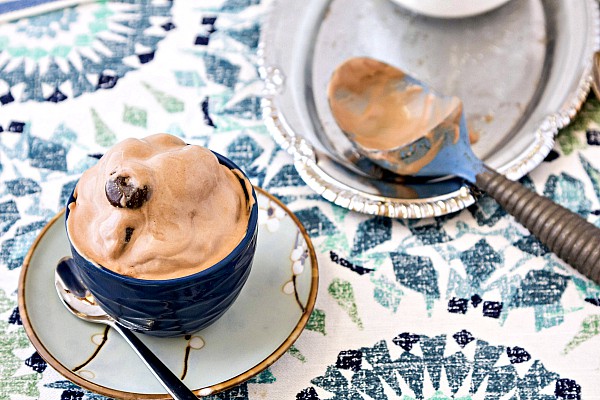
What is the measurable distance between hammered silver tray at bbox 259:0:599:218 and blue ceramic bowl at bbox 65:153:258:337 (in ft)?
0.68

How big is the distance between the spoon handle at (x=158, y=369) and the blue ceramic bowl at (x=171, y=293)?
1 cm

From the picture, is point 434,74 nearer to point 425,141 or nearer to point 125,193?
point 425,141

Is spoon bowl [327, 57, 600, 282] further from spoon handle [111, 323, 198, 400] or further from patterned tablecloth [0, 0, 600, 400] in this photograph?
spoon handle [111, 323, 198, 400]

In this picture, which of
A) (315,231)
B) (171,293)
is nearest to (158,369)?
(171,293)

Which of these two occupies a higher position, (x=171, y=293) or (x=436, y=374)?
(x=171, y=293)

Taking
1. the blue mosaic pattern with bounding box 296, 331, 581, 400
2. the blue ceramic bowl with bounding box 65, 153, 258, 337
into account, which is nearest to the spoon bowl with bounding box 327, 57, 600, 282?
the blue mosaic pattern with bounding box 296, 331, 581, 400

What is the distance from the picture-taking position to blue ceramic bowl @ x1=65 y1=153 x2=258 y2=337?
19.7 inches

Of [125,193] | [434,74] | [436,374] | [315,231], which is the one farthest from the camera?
[434,74]

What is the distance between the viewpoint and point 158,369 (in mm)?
542

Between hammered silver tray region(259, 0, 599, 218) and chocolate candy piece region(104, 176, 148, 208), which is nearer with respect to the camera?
chocolate candy piece region(104, 176, 148, 208)

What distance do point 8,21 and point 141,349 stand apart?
1.84 ft

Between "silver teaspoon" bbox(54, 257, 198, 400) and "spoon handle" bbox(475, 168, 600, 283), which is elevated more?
"spoon handle" bbox(475, 168, 600, 283)

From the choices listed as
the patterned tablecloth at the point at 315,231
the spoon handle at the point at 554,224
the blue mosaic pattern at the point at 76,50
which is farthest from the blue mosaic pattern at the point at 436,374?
the blue mosaic pattern at the point at 76,50

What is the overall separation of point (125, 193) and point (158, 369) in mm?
147
